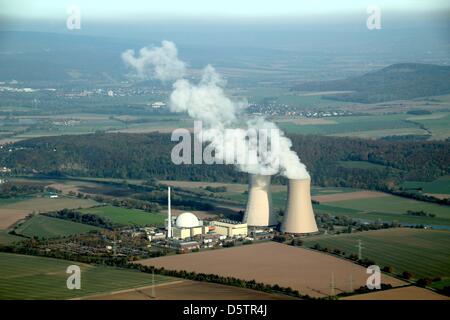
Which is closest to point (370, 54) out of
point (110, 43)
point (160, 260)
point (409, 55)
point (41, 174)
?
point (409, 55)

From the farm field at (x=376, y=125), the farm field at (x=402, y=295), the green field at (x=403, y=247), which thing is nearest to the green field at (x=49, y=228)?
the green field at (x=403, y=247)

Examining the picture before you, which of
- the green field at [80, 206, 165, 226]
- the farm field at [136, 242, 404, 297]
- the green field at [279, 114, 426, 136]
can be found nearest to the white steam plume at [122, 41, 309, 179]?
the green field at [80, 206, 165, 226]

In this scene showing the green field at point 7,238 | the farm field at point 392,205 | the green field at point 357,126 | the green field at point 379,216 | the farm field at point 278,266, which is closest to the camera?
the farm field at point 278,266

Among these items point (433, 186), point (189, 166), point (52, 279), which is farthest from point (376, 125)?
point (52, 279)

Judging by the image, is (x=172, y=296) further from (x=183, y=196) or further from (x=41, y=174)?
(x=41, y=174)

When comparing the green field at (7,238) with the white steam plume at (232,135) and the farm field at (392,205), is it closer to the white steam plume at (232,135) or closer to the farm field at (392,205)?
the white steam plume at (232,135)
